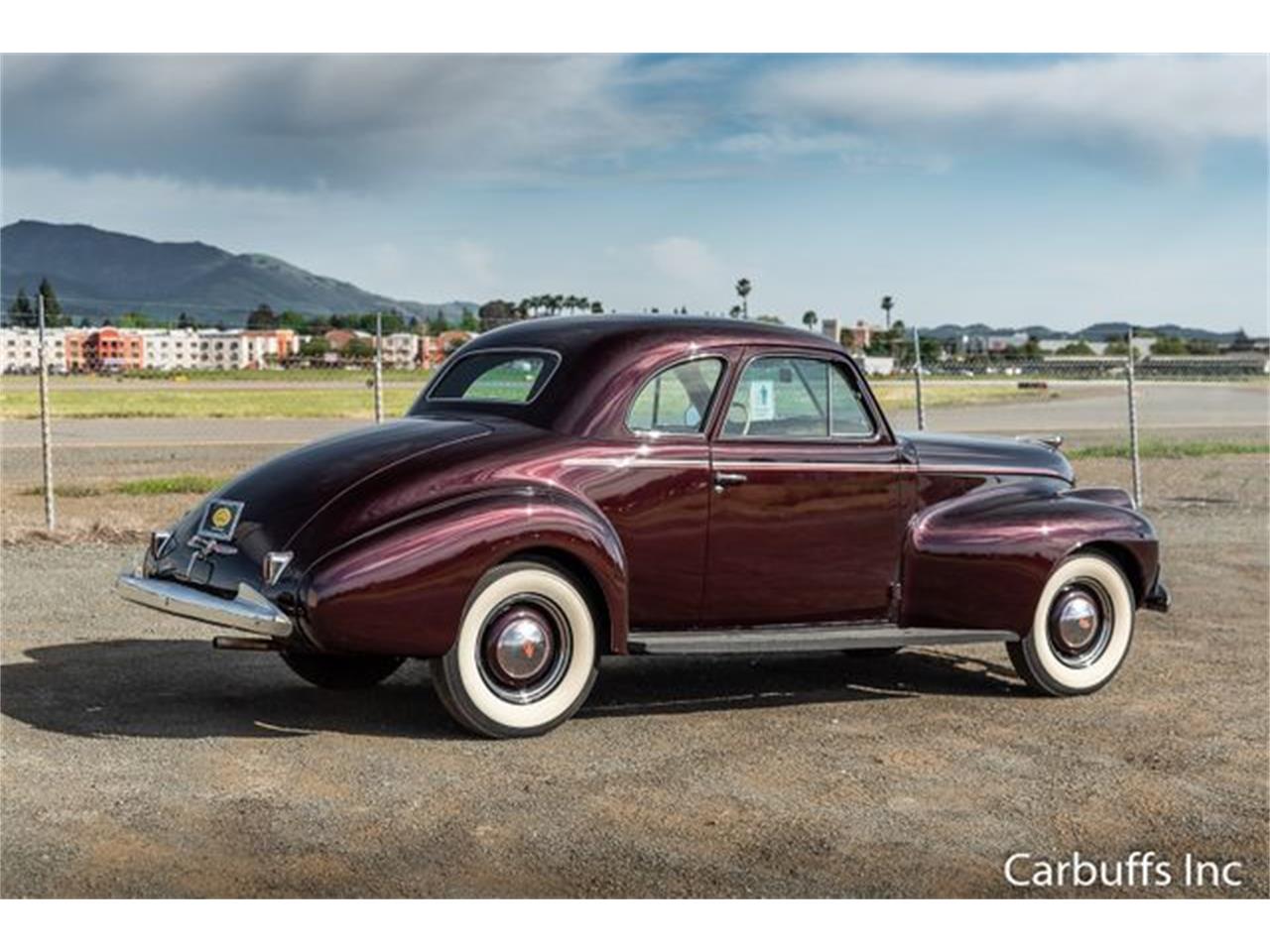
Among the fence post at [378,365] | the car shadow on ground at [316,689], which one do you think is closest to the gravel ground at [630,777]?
the car shadow on ground at [316,689]

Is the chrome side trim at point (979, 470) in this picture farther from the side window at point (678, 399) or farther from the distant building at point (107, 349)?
the distant building at point (107, 349)

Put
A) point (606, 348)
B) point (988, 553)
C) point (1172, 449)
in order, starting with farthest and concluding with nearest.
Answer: point (1172, 449), point (988, 553), point (606, 348)

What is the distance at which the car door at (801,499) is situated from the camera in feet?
23.7

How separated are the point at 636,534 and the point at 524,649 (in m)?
0.74

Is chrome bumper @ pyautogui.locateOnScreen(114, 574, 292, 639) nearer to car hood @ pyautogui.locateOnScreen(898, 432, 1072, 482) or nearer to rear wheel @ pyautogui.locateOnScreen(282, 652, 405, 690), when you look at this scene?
rear wheel @ pyautogui.locateOnScreen(282, 652, 405, 690)

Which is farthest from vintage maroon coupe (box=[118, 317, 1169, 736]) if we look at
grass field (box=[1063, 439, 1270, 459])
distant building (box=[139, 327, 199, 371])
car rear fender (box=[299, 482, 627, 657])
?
distant building (box=[139, 327, 199, 371])

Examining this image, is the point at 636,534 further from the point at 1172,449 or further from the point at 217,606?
the point at 1172,449

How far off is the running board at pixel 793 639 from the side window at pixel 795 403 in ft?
3.06

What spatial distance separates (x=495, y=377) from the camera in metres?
7.61

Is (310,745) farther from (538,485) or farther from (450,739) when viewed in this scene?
(538,485)

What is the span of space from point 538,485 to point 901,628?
215 centimetres

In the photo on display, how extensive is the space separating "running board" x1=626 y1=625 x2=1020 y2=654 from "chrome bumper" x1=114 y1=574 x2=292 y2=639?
5.16 feet

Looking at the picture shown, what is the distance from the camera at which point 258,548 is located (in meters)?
6.55

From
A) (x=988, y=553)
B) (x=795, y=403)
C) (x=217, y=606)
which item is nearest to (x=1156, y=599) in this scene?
(x=988, y=553)
